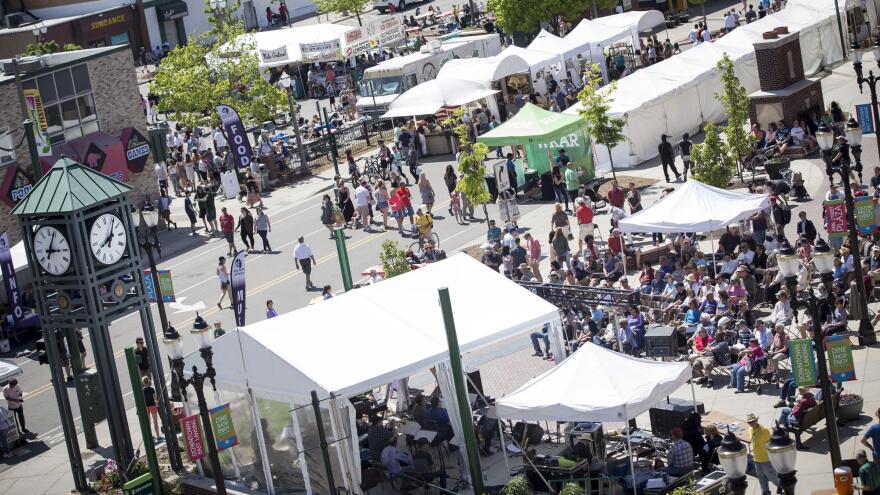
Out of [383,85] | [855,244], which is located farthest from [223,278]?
[383,85]

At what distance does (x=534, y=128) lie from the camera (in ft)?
130

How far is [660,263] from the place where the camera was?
96.0 feet

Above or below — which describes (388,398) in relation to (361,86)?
below

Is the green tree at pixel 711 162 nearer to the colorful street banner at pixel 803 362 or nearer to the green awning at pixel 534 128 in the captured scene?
the green awning at pixel 534 128

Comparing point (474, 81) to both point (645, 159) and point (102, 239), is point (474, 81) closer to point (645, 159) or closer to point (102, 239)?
point (645, 159)

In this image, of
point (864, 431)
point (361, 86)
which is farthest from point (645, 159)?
point (864, 431)

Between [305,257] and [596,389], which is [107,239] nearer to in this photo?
[596,389]

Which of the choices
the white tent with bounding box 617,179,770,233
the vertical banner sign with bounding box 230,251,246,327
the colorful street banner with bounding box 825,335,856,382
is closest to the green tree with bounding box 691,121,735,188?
the white tent with bounding box 617,179,770,233

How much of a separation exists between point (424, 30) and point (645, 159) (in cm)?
3419

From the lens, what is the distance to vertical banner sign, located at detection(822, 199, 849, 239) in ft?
85.7

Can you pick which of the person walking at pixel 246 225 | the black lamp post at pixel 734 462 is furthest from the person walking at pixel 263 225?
the black lamp post at pixel 734 462

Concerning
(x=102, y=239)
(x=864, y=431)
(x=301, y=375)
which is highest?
(x=102, y=239)

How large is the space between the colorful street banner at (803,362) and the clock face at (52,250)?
1235cm

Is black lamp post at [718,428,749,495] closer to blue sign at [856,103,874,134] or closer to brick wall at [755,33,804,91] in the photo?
blue sign at [856,103,874,134]
